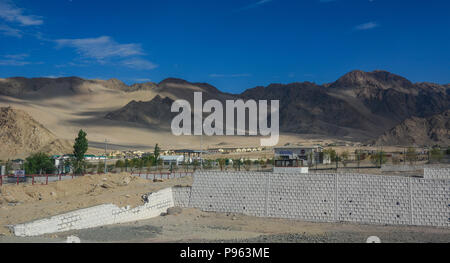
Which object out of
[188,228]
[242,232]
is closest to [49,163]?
[188,228]

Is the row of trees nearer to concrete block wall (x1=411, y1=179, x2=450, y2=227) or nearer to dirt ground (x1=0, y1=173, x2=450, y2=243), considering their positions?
dirt ground (x1=0, y1=173, x2=450, y2=243)

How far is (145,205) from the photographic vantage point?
24.3 m

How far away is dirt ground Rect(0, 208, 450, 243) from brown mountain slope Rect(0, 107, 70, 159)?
209 ft

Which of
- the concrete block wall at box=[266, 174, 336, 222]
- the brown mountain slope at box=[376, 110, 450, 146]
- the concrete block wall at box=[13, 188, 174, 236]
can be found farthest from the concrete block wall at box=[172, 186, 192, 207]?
the brown mountain slope at box=[376, 110, 450, 146]

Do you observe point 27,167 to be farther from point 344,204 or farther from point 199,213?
point 344,204

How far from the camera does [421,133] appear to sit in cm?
11288

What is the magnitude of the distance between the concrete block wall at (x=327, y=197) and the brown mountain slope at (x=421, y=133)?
9000cm

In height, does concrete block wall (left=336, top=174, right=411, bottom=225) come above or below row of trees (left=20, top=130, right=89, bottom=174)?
below

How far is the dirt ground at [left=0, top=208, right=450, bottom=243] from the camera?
18.0 meters

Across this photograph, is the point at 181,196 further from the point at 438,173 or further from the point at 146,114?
the point at 146,114

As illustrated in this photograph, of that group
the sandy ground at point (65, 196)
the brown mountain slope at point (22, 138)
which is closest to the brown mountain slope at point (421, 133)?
the brown mountain slope at point (22, 138)

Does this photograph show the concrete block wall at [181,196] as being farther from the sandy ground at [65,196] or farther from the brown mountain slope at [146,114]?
the brown mountain slope at [146,114]
